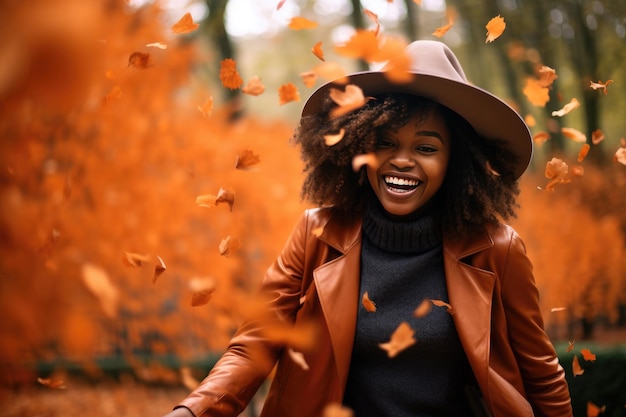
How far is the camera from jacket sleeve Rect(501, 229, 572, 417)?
2141mm

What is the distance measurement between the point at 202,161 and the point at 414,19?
4.27 metres

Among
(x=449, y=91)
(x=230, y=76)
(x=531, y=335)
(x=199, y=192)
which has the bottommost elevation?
(x=199, y=192)

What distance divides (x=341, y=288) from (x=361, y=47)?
1.00m

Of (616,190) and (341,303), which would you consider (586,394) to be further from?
(616,190)

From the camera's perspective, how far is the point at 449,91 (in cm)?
211

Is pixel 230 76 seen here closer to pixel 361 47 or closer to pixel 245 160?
pixel 245 160

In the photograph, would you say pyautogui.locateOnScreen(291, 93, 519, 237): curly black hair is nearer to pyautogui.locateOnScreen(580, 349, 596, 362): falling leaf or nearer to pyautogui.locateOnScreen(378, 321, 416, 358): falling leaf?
pyautogui.locateOnScreen(378, 321, 416, 358): falling leaf

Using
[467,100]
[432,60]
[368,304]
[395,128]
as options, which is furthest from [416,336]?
[432,60]

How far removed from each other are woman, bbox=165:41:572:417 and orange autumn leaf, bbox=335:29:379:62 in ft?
1.58

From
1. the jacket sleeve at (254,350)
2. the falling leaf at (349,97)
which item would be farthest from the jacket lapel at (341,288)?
the falling leaf at (349,97)

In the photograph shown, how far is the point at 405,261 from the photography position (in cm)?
222

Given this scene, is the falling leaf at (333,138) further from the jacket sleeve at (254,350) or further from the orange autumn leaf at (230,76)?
the orange autumn leaf at (230,76)

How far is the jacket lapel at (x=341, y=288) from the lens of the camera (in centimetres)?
209

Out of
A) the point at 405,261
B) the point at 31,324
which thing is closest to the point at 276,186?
the point at 405,261
